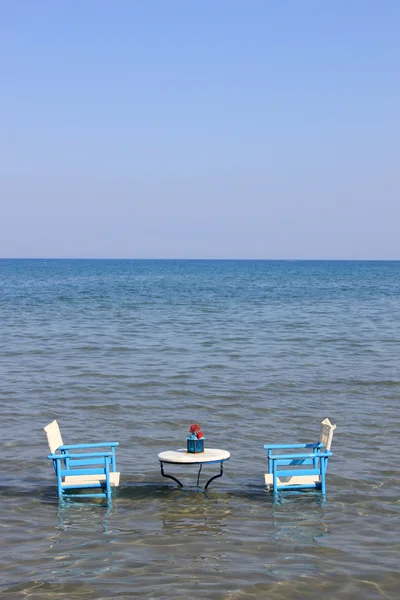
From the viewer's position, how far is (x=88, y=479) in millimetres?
11984

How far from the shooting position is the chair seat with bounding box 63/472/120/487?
1188 centimetres

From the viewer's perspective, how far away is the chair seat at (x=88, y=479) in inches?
468

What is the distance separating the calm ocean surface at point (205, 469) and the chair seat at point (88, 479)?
310mm

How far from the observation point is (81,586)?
28.9ft

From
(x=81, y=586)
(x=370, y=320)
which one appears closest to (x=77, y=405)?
(x=81, y=586)

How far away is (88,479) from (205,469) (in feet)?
8.49

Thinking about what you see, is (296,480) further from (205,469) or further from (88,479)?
(88,479)

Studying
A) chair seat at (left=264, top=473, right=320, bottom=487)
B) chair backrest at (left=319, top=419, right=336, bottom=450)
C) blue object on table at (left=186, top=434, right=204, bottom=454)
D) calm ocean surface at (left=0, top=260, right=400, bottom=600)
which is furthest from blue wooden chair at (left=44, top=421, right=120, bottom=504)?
chair backrest at (left=319, top=419, right=336, bottom=450)

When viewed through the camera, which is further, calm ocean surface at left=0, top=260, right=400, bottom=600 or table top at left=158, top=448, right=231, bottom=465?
table top at left=158, top=448, right=231, bottom=465

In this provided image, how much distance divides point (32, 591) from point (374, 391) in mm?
13904

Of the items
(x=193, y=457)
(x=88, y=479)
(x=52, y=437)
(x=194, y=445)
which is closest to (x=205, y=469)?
(x=194, y=445)

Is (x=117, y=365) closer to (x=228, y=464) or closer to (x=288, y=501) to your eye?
(x=228, y=464)

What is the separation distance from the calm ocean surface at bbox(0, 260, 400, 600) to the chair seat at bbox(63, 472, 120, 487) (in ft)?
1.02

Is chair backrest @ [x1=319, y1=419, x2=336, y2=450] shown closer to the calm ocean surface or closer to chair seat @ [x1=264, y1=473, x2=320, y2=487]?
chair seat @ [x1=264, y1=473, x2=320, y2=487]
